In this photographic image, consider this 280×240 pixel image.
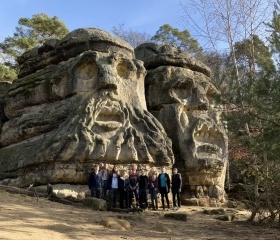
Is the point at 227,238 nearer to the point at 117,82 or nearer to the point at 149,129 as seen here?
the point at 149,129

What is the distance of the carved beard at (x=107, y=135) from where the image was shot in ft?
42.4

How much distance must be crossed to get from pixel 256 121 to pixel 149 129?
219 inches

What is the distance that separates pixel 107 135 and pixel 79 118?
1.05 meters

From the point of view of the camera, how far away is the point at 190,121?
654 inches

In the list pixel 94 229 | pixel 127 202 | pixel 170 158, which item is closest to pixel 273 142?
pixel 94 229

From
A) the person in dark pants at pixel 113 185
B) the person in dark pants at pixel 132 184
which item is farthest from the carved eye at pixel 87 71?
the person in dark pants at pixel 132 184

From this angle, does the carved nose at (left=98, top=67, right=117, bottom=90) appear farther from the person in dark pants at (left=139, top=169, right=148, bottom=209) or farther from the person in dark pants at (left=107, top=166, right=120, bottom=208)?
the person in dark pants at (left=139, top=169, right=148, bottom=209)

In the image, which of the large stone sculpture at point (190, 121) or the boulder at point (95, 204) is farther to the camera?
the large stone sculpture at point (190, 121)

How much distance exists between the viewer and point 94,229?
813cm

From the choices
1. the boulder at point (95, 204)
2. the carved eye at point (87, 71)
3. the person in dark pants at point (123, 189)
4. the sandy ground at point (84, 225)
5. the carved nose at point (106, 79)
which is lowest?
the sandy ground at point (84, 225)

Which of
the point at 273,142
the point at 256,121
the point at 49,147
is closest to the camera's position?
the point at 273,142

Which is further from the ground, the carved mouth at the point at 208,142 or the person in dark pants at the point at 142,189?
the carved mouth at the point at 208,142

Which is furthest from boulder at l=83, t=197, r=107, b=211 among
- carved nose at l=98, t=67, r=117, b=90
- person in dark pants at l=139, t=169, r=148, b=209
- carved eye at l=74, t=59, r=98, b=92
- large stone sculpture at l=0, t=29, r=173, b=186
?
carved eye at l=74, t=59, r=98, b=92

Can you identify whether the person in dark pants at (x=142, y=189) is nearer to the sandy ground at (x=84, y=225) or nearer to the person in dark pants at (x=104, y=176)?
the sandy ground at (x=84, y=225)
